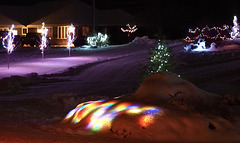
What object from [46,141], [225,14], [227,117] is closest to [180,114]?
[227,117]

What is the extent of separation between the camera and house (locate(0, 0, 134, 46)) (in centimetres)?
5159

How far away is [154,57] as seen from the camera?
14.2 m

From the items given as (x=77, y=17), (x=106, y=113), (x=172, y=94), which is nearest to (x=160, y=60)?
(x=172, y=94)

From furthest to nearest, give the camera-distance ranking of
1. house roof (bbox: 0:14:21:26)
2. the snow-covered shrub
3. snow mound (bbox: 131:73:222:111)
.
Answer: house roof (bbox: 0:14:21:26)
the snow-covered shrub
snow mound (bbox: 131:73:222:111)

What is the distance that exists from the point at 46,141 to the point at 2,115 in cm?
361

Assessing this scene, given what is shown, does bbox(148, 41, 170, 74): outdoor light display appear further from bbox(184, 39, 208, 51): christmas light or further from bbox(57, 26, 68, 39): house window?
bbox(57, 26, 68, 39): house window

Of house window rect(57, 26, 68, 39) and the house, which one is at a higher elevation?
the house

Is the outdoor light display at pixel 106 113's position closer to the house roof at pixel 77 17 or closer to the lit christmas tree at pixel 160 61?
the lit christmas tree at pixel 160 61

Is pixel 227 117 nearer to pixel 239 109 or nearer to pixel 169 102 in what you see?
pixel 169 102

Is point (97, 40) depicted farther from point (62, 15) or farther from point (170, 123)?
point (170, 123)

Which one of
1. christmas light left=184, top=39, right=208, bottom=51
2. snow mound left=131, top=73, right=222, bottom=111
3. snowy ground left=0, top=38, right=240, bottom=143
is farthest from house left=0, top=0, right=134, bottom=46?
snow mound left=131, top=73, right=222, bottom=111

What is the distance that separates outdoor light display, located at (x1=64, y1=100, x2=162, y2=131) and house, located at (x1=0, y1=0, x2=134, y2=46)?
1612 inches

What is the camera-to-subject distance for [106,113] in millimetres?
8352

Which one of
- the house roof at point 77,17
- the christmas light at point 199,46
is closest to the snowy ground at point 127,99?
the christmas light at point 199,46
